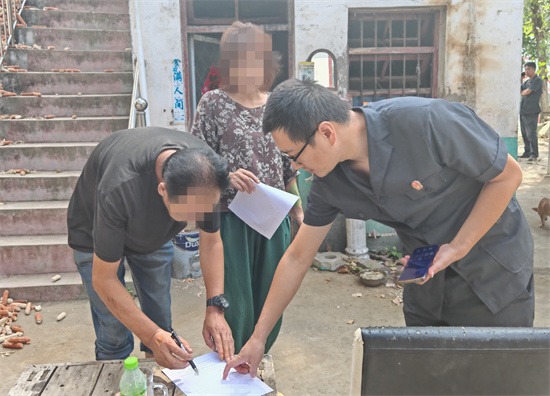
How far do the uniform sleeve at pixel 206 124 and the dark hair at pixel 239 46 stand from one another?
0.14 metres

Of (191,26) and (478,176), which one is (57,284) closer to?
(191,26)

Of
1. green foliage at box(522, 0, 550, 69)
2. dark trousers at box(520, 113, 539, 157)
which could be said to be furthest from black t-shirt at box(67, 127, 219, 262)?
green foliage at box(522, 0, 550, 69)

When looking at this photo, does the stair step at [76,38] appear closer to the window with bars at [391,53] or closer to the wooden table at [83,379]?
the window with bars at [391,53]

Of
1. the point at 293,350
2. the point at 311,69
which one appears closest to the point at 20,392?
the point at 293,350

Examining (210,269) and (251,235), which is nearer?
(210,269)

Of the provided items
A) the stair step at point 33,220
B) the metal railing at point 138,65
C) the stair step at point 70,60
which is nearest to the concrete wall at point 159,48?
the metal railing at point 138,65

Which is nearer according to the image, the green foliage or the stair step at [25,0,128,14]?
the stair step at [25,0,128,14]

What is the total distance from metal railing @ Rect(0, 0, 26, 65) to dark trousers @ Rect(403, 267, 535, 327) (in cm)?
598

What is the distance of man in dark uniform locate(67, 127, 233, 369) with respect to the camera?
169 centimetres

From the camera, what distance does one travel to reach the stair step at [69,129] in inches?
213

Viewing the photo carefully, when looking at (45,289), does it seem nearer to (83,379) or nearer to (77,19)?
(83,379)

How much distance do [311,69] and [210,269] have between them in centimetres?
337

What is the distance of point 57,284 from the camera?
14.2 feet

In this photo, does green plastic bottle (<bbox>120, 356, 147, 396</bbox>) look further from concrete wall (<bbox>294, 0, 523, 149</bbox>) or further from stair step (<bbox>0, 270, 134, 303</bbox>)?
concrete wall (<bbox>294, 0, 523, 149</bbox>)
